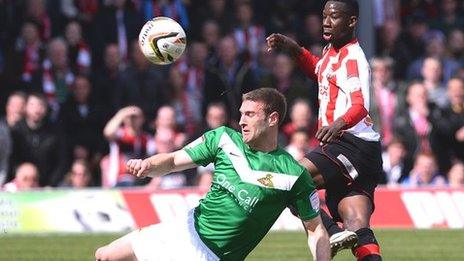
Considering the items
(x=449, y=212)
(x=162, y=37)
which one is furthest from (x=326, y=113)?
(x=449, y=212)

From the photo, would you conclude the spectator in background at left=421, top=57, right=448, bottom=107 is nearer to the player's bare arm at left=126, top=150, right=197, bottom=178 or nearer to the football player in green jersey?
the football player in green jersey

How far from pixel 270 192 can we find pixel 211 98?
9992mm

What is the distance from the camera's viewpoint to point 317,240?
764cm

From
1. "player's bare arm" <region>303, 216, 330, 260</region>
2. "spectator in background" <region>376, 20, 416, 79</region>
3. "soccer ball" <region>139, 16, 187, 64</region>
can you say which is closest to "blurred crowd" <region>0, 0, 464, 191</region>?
"spectator in background" <region>376, 20, 416, 79</region>

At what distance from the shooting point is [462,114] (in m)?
17.6

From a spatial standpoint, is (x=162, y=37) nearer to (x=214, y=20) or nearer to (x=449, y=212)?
(x=449, y=212)

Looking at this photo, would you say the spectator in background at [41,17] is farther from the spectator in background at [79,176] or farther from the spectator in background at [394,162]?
the spectator in background at [394,162]

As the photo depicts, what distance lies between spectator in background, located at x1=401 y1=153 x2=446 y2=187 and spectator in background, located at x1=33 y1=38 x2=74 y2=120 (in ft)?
16.0

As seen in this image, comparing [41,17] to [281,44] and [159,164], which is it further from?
[159,164]

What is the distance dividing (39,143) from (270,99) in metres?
8.84

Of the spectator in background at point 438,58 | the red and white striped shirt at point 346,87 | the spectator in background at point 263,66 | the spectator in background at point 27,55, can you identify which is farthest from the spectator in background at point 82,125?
the red and white striped shirt at point 346,87

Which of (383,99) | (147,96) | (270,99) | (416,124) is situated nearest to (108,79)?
(147,96)

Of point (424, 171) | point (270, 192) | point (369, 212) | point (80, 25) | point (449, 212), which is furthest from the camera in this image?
point (80, 25)

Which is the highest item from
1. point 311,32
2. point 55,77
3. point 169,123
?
point 55,77
